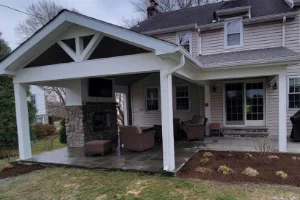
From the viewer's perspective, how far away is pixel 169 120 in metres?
4.54

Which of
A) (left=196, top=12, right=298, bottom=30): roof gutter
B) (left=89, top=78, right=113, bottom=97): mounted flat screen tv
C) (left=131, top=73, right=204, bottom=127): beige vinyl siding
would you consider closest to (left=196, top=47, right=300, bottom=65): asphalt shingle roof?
(left=196, top=12, right=298, bottom=30): roof gutter

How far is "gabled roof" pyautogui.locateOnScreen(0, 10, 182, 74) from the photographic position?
4.29m

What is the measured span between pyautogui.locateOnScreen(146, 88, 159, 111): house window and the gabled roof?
224 inches

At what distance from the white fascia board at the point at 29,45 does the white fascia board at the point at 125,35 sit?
30cm

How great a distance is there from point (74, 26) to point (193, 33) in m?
5.79

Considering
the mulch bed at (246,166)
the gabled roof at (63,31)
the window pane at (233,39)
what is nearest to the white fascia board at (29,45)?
the gabled roof at (63,31)

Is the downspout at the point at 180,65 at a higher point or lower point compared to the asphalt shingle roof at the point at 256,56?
lower

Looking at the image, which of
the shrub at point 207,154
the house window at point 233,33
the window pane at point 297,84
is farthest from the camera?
the house window at point 233,33

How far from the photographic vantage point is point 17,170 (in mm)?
5500

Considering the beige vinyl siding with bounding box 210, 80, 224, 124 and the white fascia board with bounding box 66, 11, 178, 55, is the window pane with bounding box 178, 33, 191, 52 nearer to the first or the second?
the beige vinyl siding with bounding box 210, 80, 224, 124

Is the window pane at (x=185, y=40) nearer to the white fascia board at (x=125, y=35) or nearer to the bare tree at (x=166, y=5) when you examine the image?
the white fascia board at (x=125, y=35)

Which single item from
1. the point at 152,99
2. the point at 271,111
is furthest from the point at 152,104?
the point at 271,111

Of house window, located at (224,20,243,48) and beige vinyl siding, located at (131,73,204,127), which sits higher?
house window, located at (224,20,243,48)

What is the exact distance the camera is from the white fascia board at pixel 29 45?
16.5 feet
